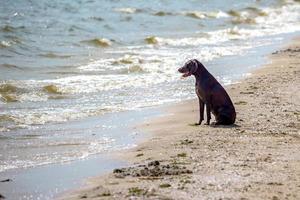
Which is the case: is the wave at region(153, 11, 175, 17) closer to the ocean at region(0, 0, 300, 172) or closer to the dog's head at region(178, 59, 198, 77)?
the ocean at region(0, 0, 300, 172)

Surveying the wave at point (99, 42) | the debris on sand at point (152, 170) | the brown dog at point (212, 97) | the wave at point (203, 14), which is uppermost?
the wave at point (203, 14)

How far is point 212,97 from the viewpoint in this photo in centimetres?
1045

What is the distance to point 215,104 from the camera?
10.4 m

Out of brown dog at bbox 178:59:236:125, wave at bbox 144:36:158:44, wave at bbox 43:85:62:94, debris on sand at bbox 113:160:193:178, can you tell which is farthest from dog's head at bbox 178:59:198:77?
wave at bbox 144:36:158:44

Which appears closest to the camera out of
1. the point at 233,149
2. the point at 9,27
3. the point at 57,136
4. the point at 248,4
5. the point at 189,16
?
the point at 233,149

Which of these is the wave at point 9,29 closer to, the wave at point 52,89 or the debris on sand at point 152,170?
the wave at point 52,89

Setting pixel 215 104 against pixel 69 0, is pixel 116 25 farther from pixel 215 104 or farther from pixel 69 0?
pixel 215 104

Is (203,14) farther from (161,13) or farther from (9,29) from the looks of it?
(9,29)

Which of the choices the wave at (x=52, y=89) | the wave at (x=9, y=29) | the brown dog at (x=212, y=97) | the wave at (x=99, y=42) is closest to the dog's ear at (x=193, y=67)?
the brown dog at (x=212, y=97)

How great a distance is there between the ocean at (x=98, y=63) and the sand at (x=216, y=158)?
0.73 m

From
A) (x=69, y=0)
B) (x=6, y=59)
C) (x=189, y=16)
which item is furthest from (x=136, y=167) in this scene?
(x=69, y=0)

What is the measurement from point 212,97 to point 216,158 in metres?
2.94

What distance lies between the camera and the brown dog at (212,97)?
1012cm

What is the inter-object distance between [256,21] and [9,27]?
1518 centimetres
